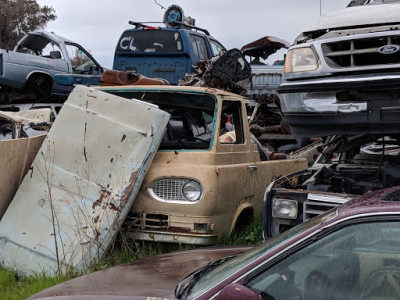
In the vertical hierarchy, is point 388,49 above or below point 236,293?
above

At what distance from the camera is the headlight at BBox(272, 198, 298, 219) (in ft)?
16.6

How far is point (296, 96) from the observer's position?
5203mm

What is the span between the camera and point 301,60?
17.3ft

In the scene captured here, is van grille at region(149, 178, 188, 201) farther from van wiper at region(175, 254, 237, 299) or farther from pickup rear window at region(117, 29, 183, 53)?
pickup rear window at region(117, 29, 183, 53)

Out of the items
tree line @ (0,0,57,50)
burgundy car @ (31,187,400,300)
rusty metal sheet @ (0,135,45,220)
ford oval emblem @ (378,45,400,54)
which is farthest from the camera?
tree line @ (0,0,57,50)

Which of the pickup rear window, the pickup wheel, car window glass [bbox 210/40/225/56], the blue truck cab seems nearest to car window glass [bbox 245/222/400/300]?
the blue truck cab

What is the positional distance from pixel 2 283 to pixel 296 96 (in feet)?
9.72

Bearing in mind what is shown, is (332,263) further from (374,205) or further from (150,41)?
(150,41)

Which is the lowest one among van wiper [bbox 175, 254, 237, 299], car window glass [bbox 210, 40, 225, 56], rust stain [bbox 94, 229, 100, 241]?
rust stain [bbox 94, 229, 100, 241]

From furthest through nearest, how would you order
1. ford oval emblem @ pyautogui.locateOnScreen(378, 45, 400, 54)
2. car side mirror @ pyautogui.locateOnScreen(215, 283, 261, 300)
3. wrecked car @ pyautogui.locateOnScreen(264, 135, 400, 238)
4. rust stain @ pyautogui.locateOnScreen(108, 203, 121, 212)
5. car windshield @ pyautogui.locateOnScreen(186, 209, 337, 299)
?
rust stain @ pyautogui.locateOnScreen(108, 203, 121, 212)
wrecked car @ pyautogui.locateOnScreen(264, 135, 400, 238)
ford oval emblem @ pyautogui.locateOnScreen(378, 45, 400, 54)
car windshield @ pyautogui.locateOnScreen(186, 209, 337, 299)
car side mirror @ pyautogui.locateOnScreen(215, 283, 261, 300)

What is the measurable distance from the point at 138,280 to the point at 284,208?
2075 mm

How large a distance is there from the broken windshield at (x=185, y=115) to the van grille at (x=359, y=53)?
1.61 meters

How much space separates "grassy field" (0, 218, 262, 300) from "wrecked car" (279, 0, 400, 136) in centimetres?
152

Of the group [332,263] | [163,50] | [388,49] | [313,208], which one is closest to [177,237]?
[313,208]
